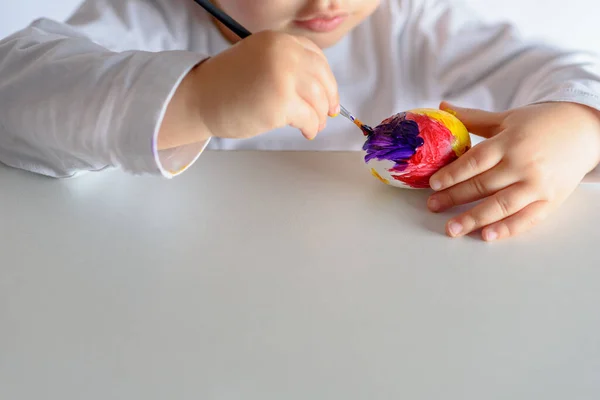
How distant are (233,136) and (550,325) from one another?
0.81 ft

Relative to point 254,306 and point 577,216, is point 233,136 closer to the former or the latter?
point 254,306

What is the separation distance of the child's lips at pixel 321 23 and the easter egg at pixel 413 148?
0.18 metres

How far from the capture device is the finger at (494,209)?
48 cm

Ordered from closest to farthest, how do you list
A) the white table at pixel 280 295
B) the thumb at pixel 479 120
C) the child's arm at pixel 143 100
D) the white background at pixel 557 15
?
the white table at pixel 280 295 < the child's arm at pixel 143 100 < the thumb at pixel 479 120 < the white background at pixel 557 15

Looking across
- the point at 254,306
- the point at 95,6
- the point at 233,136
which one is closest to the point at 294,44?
the point at 233,136

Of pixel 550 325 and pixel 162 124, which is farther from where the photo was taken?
pixel 162 124

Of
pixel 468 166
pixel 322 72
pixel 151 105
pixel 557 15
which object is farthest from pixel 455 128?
pixel 557 15

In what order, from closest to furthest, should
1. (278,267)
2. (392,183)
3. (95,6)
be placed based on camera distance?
1. (278,267)
2. (392,183)
3. (95,6)

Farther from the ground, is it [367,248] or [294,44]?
[294,44]

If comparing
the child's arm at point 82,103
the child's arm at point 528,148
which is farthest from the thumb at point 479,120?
the child's arm at point 82,103

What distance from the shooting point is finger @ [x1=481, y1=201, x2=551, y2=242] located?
0.48m

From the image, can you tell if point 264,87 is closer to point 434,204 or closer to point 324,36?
point 434,204

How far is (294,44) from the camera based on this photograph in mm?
454

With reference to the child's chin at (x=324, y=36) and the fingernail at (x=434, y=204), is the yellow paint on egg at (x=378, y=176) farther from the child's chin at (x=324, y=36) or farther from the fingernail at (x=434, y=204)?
the child's chin at (x=324, y=36)
